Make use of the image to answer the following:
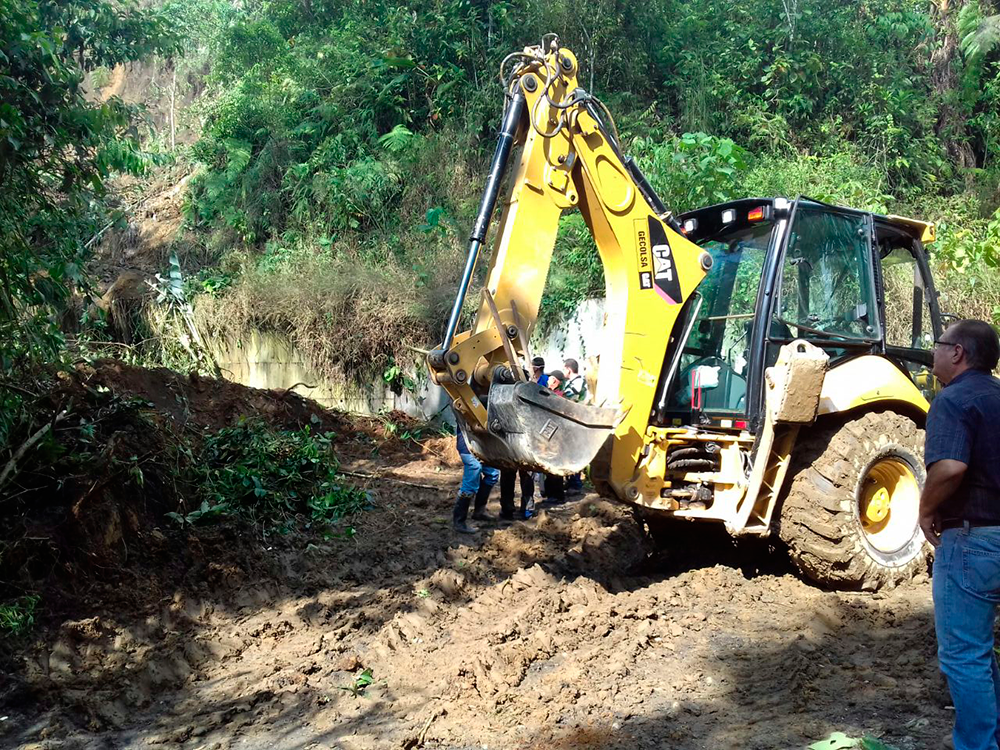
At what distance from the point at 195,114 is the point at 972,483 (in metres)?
22.4

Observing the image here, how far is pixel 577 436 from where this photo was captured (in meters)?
5.34

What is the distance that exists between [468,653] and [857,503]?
8.81 feet

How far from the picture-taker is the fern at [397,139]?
17.9m

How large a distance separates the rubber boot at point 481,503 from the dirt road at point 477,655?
1291 millimetres

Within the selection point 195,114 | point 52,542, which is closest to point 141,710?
point 52,542

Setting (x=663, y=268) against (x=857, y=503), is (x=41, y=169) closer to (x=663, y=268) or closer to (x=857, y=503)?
(x=663, y=268)

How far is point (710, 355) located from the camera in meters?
6.33

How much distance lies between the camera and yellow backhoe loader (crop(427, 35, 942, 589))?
18.4ft

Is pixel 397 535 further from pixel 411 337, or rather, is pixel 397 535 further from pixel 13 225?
pixel 411 337

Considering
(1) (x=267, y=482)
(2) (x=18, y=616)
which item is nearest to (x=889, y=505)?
(1) (x=267, y=482)

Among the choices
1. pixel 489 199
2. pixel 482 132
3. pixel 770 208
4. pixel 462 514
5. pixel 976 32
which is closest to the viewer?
pixel 489 199

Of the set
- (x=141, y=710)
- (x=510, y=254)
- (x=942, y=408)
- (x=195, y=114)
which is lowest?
(x=141, y=710)

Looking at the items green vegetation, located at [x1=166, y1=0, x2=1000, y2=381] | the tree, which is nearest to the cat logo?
the tree

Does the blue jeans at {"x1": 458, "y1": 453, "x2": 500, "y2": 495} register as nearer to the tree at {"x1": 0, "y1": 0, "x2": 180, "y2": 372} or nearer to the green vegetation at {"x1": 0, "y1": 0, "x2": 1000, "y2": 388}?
the tree at {"x1": 0, "y1": 0, "x2": 180, "y2": 372}
